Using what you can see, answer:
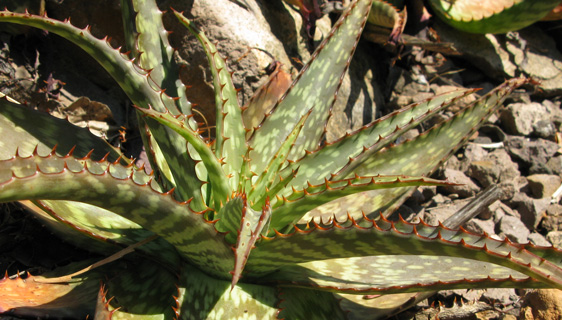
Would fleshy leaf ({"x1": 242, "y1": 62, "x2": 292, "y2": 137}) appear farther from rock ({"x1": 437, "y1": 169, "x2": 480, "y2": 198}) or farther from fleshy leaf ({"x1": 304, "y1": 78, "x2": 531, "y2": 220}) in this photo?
rock ({"x1": 437, "y1": 169, "x2": 480, "y2": 198})

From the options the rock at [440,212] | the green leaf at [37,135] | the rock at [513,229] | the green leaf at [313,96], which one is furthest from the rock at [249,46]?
the rock at [513,229]

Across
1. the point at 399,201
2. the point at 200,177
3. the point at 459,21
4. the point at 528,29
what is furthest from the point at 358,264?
→ the point at 528,29

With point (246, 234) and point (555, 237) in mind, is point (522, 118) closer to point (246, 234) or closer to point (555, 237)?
point (555, 237)

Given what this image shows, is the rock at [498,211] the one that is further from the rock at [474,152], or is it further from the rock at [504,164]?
the rock at [474,152]

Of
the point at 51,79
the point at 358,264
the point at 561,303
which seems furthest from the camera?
the point at 51,79

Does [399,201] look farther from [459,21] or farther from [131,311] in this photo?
[459,21]

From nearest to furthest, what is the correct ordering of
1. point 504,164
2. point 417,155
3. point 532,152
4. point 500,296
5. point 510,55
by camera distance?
1. point 417,155
2. point 500,296
3. point 504,164
4. point 532,152
5. point 510,55

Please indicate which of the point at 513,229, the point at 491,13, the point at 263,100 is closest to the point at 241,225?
the point at 263,100
